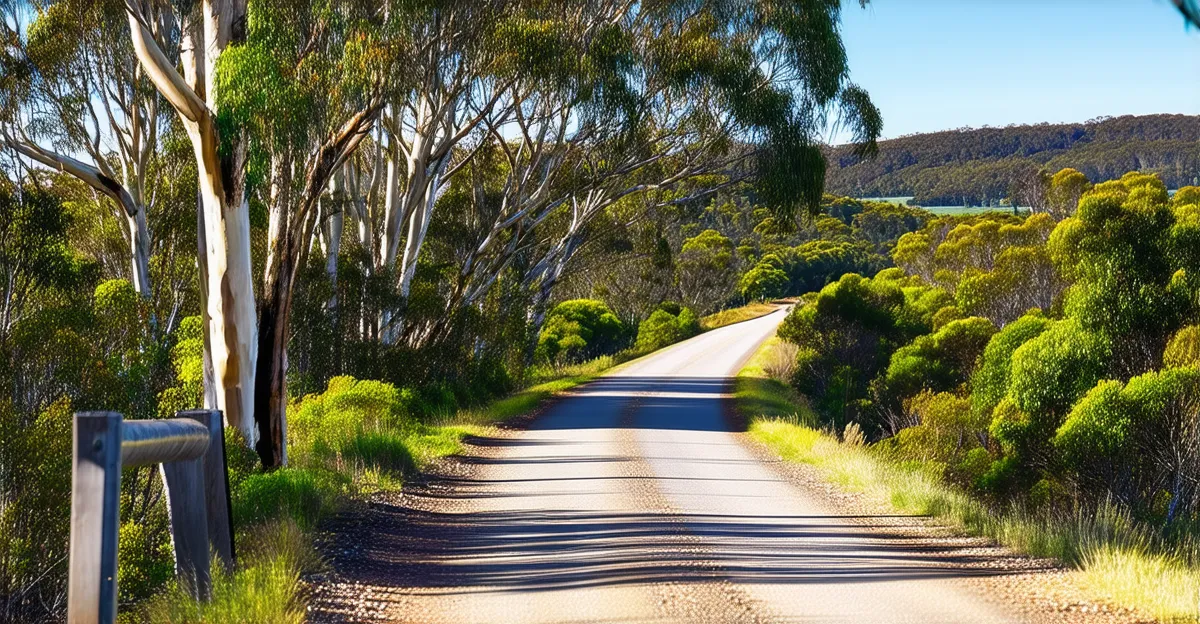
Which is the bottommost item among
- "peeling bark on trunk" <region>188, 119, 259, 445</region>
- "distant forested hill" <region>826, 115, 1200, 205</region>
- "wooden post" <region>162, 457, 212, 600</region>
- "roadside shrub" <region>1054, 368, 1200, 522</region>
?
"roadside shrub" <region>1054, 368, 1200, 522</region>

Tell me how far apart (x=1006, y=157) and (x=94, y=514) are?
140 m

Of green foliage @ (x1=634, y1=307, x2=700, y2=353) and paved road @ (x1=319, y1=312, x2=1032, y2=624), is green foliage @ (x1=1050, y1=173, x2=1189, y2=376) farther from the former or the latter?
green foliage @ (x1=634, y1=307, x2=700, y2=353)

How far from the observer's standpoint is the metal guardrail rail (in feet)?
16.7

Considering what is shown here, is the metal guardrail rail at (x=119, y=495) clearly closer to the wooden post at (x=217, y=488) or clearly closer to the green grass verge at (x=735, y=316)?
the wooden post at (x=217, y=488)

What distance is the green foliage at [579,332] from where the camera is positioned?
54322 millimetres

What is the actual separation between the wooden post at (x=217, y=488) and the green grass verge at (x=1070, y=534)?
541 centimetres

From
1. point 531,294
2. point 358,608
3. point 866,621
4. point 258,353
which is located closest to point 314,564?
point 358,608

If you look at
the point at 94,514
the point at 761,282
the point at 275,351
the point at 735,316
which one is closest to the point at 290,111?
the point at 275,351

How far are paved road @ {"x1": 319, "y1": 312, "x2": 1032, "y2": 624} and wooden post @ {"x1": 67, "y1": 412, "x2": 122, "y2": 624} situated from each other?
2756mm

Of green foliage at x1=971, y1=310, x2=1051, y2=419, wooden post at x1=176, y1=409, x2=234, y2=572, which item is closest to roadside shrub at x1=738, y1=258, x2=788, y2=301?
green foliage at x1=971, y1=310, x2=1051, y2=419

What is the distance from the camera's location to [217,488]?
7.34 meters

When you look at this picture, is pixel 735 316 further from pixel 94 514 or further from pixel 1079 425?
pixel 94 514

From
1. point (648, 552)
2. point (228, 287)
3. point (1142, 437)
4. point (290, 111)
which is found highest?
point (290, 111)

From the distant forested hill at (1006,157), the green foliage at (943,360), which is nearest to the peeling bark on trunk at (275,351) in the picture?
the green foliage at (943,360)
